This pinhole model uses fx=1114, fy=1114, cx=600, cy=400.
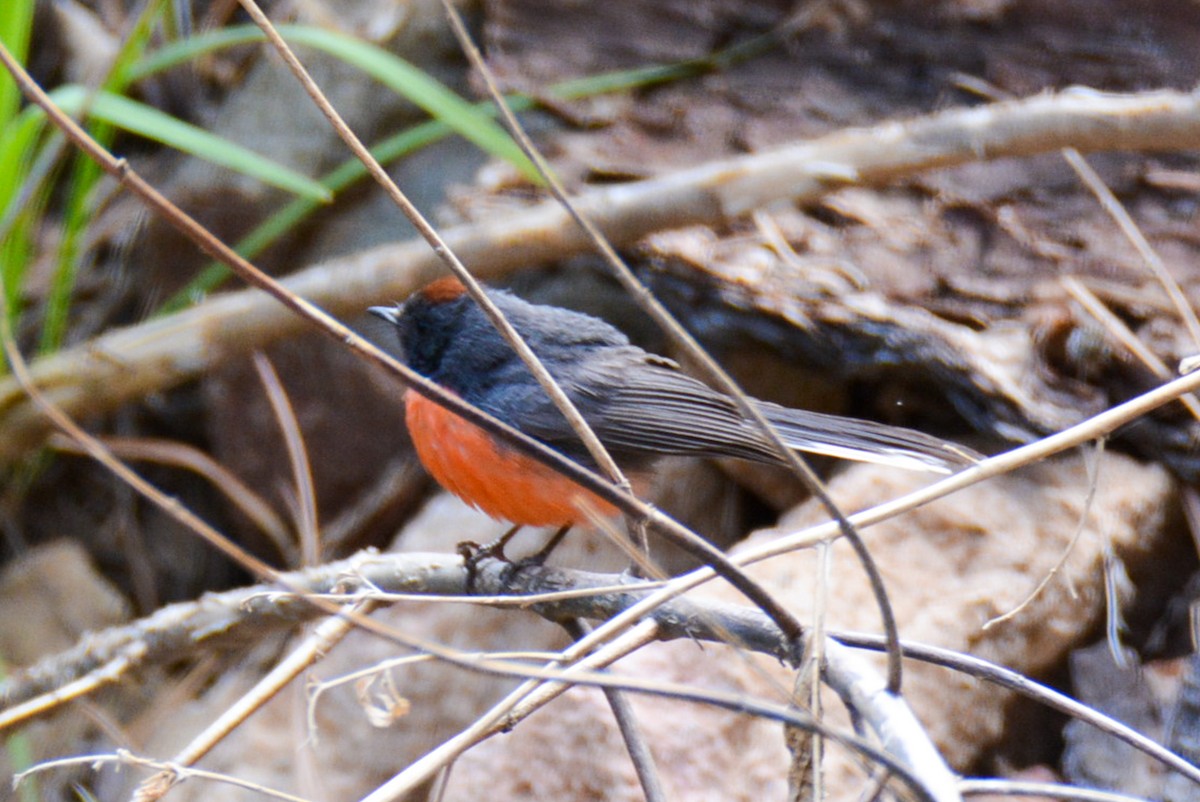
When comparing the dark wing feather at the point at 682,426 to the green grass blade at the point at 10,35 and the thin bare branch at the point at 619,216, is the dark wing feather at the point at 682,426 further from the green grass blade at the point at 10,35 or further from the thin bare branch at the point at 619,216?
the green grass blade at the point at 10,35

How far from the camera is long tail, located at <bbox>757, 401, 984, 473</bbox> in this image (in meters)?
2.42

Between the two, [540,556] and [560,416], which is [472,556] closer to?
[540,556]

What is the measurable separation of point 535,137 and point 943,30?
1671 mm

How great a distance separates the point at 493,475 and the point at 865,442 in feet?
2.87

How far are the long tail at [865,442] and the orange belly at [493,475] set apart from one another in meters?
0.49

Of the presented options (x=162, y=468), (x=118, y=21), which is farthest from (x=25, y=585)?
(x=118, y=21)

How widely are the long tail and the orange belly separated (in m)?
0.49

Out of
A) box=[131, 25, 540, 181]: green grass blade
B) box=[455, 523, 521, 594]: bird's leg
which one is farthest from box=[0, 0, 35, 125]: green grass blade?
box=[455, 523, 521, 594]: bird's leg

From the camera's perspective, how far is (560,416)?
9.30ft

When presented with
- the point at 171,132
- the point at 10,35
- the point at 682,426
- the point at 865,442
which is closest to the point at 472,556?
the point at 682,426

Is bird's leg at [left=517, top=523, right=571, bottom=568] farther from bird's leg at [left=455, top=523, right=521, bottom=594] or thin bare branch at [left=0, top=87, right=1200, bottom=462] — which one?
thin bare branch at [left=0, top=87, right=1200, bottom=462]

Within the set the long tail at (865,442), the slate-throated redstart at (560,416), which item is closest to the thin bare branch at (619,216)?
the slate-throated redstart at (560,416)

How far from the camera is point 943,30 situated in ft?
14.5

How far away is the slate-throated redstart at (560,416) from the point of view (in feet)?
8.32
